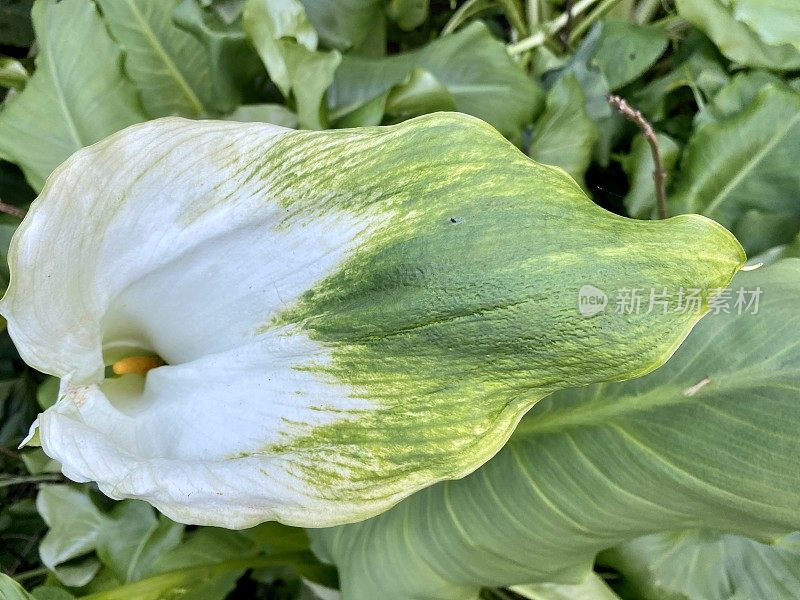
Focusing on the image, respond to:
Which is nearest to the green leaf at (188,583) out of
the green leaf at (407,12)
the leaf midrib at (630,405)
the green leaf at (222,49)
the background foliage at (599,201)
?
the background foliage at (599,201)

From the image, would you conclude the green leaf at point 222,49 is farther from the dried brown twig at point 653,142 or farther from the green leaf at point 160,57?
the dried brown twig at point 653,142

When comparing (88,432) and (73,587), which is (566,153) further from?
(73,587)

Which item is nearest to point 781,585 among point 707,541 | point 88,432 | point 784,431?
point 707,541

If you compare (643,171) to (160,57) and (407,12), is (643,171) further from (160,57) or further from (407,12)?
(160,57)

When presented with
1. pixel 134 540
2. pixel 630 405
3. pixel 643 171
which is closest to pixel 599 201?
pixel 643 171

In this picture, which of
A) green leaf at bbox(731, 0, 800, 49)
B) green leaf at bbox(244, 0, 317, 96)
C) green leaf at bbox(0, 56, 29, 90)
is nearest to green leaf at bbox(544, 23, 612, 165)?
green leaf at bbox(731, 0, 800, 49)

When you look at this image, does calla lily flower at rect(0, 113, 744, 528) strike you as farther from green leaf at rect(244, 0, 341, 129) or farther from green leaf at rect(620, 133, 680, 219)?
green leaf at rect(620, 133, 680, 219)
